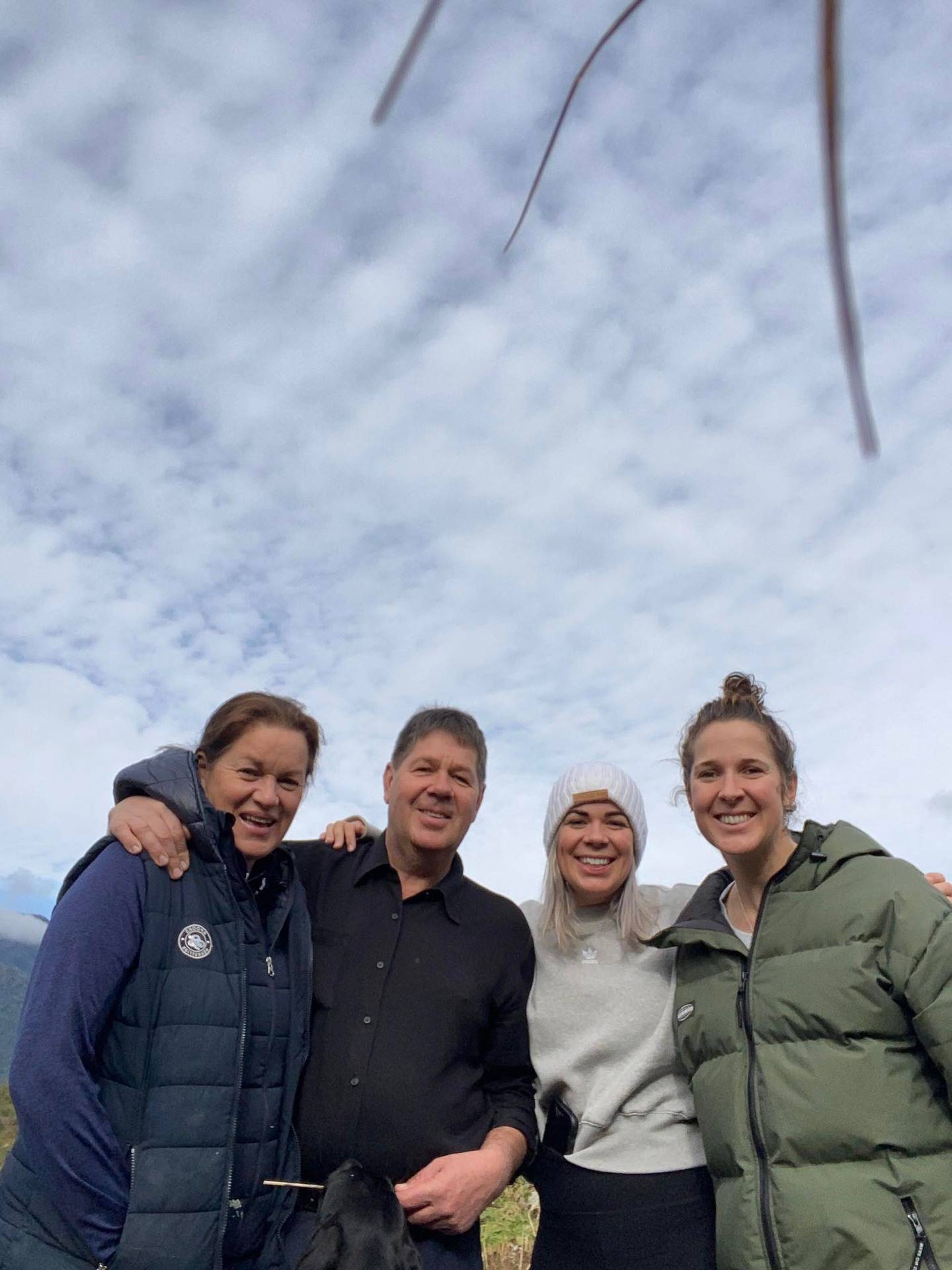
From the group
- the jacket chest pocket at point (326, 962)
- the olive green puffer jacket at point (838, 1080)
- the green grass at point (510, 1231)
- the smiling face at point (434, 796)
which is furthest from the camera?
the green grass at point (510, 1231)

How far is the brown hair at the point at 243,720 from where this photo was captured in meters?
2.50

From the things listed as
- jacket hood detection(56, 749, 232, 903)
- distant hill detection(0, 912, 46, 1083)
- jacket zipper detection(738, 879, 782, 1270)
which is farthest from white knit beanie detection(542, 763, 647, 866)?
distant hill detection(0, 912, 46, 1083)

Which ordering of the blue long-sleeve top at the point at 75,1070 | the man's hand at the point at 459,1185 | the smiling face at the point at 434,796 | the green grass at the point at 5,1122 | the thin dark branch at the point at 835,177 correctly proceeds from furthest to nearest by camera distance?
the green grass at the point at 5,1122 < the smiling face at the point at 434,796 < the man's hand at the point at 459,1185 < the blue long-sleeve top at the point at 75,1070 < the thin dark branch at the point at 835,177

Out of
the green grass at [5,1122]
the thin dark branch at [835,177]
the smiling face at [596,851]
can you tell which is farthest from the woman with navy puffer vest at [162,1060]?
the green grass at [5,1122]

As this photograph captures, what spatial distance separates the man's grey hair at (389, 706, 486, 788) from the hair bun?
0.73m

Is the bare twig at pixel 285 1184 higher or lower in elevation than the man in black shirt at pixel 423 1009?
lower

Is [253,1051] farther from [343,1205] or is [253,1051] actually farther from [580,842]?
[580,842]

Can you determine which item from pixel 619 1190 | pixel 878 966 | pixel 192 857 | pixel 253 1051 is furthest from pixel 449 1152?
pixel 878 966

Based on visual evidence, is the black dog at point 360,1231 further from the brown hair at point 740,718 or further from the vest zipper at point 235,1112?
the brown hair at point 740,718

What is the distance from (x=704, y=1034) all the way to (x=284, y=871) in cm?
112

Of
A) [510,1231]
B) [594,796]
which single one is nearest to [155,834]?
[594,796]

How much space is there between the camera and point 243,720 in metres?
2.50

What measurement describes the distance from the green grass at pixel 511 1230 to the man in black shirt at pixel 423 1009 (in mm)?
2833

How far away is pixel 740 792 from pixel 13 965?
56684mm
